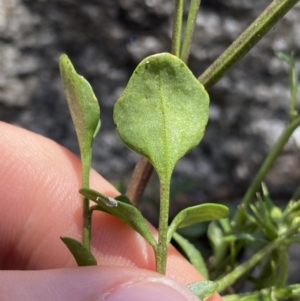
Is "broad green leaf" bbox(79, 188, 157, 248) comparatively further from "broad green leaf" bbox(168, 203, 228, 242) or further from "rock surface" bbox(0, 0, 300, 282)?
"rock surface" bbox(0, 0, 300, 282)

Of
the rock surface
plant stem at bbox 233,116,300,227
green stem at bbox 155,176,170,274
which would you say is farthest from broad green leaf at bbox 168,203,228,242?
the rock surface

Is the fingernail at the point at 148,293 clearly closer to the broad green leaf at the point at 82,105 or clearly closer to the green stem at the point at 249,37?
the broad green leaf at the point at 82,105

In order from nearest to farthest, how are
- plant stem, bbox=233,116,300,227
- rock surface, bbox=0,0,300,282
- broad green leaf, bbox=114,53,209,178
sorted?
broad green leaf, bbox=114,53,209,178 → plant stem, bbox=233,116,300,227 → rock surface, bbox=0,0,300,282

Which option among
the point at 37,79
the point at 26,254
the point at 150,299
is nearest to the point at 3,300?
the point at 150,299

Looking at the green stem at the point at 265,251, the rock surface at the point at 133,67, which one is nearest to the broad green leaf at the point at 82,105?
the green stem at the point at 265,251

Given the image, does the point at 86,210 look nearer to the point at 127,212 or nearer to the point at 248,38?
the point at 127,212

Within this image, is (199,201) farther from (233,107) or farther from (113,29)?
(113,29)

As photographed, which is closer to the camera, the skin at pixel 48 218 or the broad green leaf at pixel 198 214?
the broad green leaf at pixel 198 214
